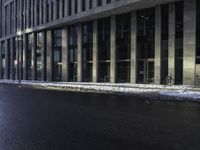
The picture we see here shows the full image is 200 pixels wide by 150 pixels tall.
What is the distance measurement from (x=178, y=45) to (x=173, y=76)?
2877 millimetres

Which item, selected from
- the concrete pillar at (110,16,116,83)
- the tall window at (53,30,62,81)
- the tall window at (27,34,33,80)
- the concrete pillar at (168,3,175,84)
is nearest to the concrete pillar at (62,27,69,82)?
the tall window at (53,30,62,81)

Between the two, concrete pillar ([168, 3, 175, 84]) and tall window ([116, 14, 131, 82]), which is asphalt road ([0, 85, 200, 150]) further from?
tall window ([116, 14, 131, 82])

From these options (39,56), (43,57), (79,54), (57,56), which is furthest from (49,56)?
(79,54)

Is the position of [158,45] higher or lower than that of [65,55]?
higher

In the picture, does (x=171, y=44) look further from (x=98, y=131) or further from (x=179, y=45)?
(x=98, y=131)

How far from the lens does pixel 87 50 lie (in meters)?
44.0

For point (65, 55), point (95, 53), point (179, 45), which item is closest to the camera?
point (179, 45)

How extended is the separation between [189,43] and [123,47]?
9.31 m

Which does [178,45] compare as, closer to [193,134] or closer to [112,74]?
[112,74]

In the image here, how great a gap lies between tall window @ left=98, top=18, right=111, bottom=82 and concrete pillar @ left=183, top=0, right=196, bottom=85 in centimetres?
1133

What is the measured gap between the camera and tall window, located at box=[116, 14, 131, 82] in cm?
3835

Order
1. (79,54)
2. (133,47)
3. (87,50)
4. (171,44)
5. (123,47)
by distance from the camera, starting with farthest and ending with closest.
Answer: (79,54), (87,50), (123,47), (133,47), (171,44)

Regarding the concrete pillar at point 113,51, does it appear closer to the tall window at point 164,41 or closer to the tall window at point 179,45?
the tall window at point 164,41

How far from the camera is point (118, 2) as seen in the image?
34.9m
